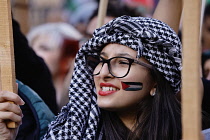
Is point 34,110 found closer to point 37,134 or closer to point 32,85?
point 37,134

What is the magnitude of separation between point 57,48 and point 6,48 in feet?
9.36

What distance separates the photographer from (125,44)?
2172 mm

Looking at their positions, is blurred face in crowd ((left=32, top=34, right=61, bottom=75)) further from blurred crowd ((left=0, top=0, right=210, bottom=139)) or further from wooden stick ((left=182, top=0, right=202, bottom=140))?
wooden stick ((left=182, top=0, right=202, bottom=140))

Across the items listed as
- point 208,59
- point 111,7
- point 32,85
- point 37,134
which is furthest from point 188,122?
point 111,7

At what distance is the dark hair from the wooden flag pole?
551mm

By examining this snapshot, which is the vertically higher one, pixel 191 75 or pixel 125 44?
pixel 125 44

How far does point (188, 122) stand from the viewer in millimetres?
1475

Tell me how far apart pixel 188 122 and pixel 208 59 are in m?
2.17

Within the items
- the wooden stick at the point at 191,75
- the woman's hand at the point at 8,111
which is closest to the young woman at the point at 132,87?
the woman's hand at the point at 8,111

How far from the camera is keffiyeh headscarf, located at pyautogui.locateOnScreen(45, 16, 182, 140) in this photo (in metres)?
2.18

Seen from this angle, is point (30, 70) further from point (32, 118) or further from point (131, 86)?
point (131, 86)

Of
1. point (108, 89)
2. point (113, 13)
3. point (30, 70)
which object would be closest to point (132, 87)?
point (108, 89)

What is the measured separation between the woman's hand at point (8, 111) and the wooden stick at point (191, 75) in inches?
30.2

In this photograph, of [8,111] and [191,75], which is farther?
[8,111]
